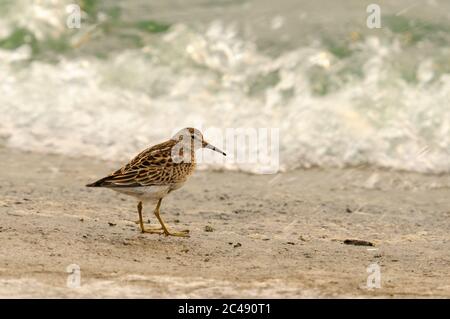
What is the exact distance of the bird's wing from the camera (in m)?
7.63

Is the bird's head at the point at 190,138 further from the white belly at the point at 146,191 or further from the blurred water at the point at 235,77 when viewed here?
the blurred water at the point at 235,77

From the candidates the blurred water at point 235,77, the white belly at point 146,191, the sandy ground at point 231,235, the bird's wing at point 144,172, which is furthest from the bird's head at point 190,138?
the blurred water at point 235,77

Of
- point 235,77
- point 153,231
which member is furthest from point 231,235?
point 235,77

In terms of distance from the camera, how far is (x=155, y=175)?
7773mm

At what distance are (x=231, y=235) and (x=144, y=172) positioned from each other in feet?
2.98

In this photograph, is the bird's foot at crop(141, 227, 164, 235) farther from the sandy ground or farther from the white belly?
the white belly

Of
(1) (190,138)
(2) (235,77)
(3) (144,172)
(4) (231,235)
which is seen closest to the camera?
(3) (144,172)

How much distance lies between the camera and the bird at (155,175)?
7664 millimetres

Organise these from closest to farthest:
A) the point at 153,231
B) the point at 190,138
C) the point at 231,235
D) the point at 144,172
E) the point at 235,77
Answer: the point at 144,172 → the point at 153,231 → the point at 231,235 → the point at 190,138 → the point at 235,77

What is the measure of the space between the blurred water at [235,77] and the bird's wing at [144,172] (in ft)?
11.5

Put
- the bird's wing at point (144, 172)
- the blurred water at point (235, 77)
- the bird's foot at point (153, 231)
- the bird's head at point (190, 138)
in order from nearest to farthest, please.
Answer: the bird's wing at point (144, 172) → the bird's foot at point (153, 231) → the bird's head at point (190, 138) → the blurred water at point (235, 77)

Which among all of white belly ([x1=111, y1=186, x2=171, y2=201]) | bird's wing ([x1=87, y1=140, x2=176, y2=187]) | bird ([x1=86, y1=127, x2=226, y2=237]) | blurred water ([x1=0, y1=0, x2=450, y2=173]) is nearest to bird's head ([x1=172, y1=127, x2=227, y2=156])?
bird ([x1=86, y1=127, x2=226, y2=237])

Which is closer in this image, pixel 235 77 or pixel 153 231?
pixel 153 231

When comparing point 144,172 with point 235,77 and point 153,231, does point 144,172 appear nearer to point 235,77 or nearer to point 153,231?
point 153,231
